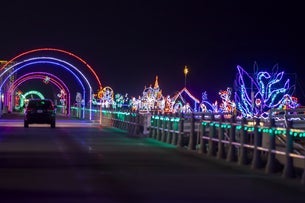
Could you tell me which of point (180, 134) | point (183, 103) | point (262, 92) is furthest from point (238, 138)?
point (183, 103)

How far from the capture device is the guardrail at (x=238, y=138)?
17.6 m

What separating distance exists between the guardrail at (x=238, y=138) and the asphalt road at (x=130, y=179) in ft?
Result: 1.68

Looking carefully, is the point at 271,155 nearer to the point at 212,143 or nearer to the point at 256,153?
the point at 256,153

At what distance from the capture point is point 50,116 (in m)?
47.6

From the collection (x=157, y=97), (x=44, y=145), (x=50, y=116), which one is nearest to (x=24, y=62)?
(x=157, y=97)

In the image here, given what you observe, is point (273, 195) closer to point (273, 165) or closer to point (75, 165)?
point (273, 165)

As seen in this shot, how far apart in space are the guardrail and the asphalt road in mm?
511

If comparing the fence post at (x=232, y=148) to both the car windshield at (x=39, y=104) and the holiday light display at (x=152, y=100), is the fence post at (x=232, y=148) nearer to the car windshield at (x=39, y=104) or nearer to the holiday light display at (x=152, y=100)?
the car windshield at (x=39, y=104)

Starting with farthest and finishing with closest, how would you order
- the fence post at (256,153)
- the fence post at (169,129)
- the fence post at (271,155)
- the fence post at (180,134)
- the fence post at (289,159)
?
1. the fence post at (169,129)
2. the fence post at (180,134)
3. the fence post at (256,153)
4. the fence post at (271,155)
5. the fence post at (289,159)

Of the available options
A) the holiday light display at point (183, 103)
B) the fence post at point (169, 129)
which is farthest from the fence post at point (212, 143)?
the holiday light display at point (183, 103)

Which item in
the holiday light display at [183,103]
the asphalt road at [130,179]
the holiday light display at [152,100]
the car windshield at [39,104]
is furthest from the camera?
the holiday light display at [152,100]

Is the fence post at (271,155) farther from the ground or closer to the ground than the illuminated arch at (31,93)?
closer to the ground

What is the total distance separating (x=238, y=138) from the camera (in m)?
24.9

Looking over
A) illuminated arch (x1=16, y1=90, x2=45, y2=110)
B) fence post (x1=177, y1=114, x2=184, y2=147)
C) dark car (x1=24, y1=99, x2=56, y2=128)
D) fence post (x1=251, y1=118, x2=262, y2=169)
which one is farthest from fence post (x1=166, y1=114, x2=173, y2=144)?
illuminated arch (x1=16, y1=90, x2=45, y2=110)
